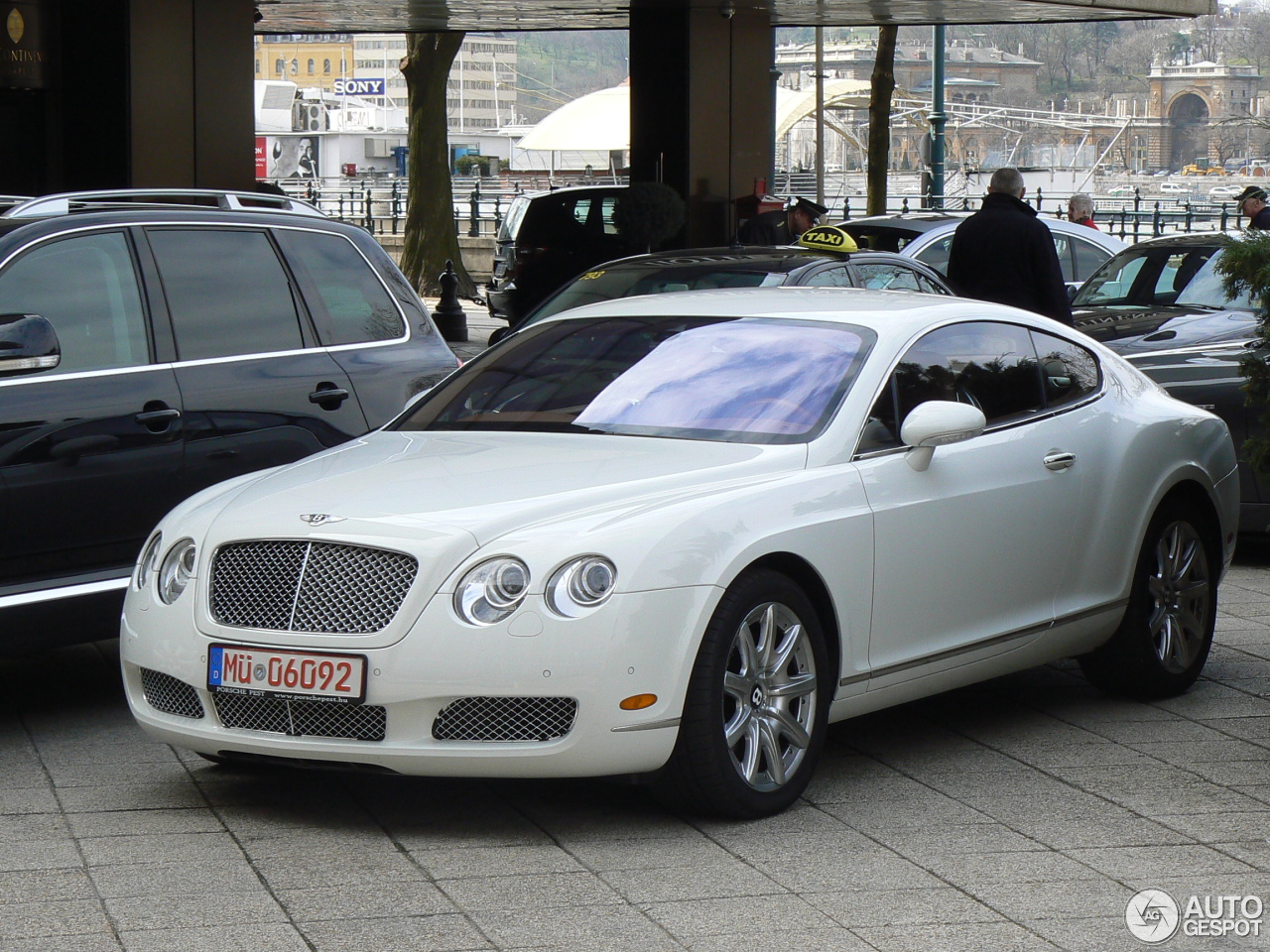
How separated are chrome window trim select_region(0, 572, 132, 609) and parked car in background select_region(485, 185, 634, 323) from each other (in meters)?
12.7

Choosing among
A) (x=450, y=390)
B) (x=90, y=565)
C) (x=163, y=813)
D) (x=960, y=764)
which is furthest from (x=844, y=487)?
(x=90, y=565)

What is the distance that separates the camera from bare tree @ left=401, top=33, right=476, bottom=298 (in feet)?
96.5

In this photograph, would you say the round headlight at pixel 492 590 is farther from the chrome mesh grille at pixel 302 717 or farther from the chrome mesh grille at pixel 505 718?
the chrome mesh grille at pixel 302 717

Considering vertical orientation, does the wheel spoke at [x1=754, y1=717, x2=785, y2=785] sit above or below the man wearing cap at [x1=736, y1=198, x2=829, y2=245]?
below

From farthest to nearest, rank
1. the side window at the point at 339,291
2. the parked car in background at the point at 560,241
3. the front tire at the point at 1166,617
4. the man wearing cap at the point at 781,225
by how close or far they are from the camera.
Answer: the parked car in background at the point at 560,241, the man wearing cap at the point at 781,225, the side window at the point at 339,291, the front tire at the point at 1166,617

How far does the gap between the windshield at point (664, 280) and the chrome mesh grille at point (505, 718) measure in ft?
17.6

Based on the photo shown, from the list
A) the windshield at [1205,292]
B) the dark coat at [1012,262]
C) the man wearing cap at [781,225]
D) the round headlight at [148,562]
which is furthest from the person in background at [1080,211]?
the round headlight at [148,562]

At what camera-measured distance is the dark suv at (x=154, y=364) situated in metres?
5.81

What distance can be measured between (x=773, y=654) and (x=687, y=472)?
0.54 m

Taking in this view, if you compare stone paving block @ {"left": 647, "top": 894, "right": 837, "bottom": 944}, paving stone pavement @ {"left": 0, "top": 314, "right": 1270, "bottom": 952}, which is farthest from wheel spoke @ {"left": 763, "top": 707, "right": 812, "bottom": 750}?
stone paving block @ {"left": 647, "top": 894, "right": 837, "bottom": 944}

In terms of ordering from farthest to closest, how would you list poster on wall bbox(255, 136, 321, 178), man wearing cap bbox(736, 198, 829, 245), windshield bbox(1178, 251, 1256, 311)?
poster on wall bbox(255, 136, 321, 178), man wearing cap bbox(736, 198, 829, 245), windshield bbox(1178, 251, 1256, 311)

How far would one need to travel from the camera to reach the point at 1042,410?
20.2ft

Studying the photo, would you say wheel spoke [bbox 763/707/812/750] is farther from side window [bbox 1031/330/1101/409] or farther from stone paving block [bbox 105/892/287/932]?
side window [bbox 1031/330/1101/409]

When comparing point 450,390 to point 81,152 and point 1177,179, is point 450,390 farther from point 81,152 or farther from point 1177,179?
point 1177,179
